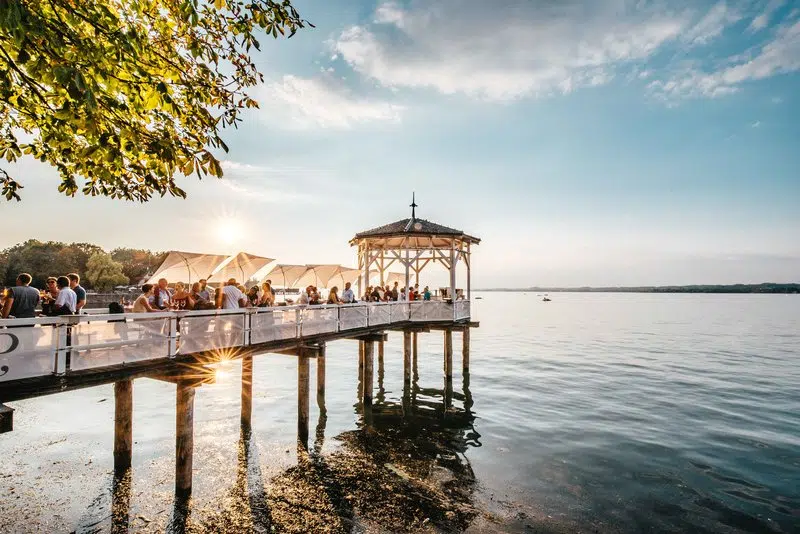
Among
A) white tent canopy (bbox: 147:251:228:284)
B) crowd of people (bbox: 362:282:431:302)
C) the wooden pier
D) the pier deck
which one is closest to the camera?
the pier deck

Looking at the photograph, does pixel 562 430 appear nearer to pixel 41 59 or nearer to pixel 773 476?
pixel 773 476

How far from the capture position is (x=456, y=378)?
84.5 ft

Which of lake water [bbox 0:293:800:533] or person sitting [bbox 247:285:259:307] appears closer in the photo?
lake water [bbox 0:293:800:533]

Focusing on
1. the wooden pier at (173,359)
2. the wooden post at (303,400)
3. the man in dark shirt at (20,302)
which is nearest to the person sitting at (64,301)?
the man in dark shirt at (20,302)

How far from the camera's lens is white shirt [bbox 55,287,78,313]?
8.03m

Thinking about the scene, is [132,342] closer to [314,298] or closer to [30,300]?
[30,300]

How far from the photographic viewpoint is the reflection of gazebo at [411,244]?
64.0ft

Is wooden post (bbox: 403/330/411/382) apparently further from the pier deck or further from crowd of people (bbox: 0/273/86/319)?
crowd of people (bbox: 0/273/86/319)

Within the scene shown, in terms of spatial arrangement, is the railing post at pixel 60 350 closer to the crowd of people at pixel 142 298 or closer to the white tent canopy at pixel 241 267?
the crowd of people at pixel 142 298

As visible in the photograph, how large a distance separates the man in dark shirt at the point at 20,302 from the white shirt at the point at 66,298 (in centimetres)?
38

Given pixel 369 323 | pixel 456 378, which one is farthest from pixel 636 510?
pixel 456 378

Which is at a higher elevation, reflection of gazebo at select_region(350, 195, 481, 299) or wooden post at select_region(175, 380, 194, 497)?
reflection of gazebo at select_region(350, 195, 481, 299)

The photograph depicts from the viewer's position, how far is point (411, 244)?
2270cm

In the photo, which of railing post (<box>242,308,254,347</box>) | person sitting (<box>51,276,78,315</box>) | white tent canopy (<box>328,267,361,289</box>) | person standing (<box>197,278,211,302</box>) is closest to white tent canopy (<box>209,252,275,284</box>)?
person standing (<box>197,278,211,302</box>)
